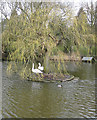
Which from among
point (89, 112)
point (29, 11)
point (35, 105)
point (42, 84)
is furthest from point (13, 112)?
point (29, 11)

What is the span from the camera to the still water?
4.80m

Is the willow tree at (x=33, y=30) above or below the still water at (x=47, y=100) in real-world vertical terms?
above

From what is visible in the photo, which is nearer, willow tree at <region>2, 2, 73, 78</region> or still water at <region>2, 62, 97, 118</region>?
still water at <region>2, 62, 97, 118</region>

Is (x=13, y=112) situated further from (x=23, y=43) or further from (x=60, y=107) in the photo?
(x=23, y=43)

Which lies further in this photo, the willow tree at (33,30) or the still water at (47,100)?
the willow tree at (33,30)

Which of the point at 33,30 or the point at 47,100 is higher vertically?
the point at 33,30

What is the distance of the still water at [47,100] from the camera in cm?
480

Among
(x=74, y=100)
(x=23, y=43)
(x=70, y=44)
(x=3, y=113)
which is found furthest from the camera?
(x=70, y=44)

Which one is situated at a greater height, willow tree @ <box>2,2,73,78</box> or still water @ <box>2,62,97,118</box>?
willow tree @ <box>2,2,73,78</box>

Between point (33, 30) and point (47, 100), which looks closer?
point (47, 100)

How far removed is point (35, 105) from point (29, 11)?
453cm

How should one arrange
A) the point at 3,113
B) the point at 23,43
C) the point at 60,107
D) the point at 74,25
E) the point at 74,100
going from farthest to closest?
1. the point at 74,25
2. the point at 23,43
3. the point at 74,100
4. the point at 60,107
5. the point at 3,113

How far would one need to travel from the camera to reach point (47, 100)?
589 centimetres

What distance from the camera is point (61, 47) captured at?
31.0 ft
